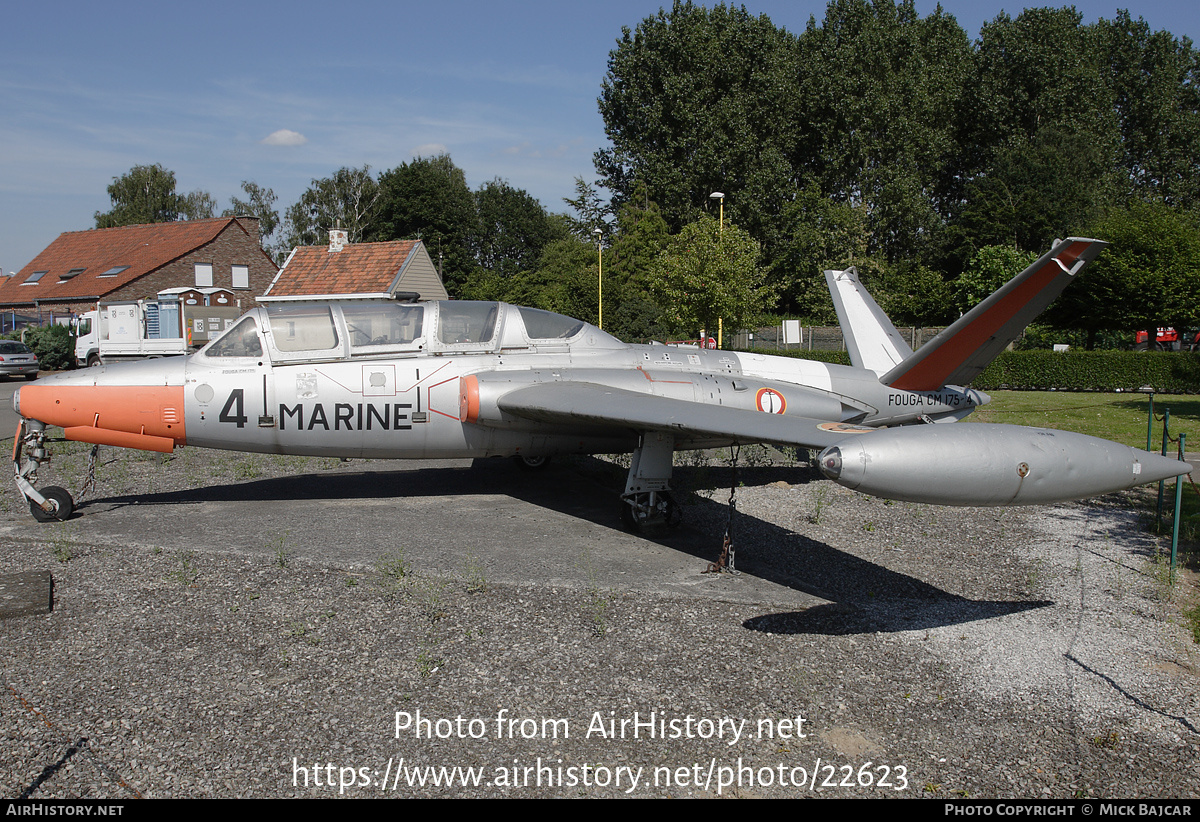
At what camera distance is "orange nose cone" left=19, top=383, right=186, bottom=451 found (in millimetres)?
8203

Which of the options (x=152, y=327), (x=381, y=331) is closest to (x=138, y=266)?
(x=152, y=327)

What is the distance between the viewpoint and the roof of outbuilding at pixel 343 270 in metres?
37.2

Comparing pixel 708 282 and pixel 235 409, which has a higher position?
pixel 708 282

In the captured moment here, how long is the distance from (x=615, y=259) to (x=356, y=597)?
47.3m

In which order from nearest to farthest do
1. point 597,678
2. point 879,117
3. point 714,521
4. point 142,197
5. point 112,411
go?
1. point 597,678
2. point 112,411
3. point 714,521
4. point 879,117
5. point 142,197

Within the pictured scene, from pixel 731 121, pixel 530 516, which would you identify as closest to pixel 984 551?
pixel 530 516

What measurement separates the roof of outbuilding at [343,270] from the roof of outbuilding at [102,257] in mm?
13708

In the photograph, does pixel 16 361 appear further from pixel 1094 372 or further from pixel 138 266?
pixel 1094 372

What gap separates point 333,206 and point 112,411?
239ft

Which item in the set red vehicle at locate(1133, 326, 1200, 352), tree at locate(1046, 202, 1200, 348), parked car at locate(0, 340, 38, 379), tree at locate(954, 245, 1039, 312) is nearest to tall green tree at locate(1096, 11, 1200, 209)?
red vehicle at locate(1133, 326, 1200, 352)

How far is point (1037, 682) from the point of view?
5094 millimetres

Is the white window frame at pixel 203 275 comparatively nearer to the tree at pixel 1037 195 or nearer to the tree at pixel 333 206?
the tree at pixel 333 206

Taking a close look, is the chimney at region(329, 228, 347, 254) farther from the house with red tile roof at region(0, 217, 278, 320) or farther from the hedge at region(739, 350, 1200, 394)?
the hedge at region(739, 350, 1200, 394)

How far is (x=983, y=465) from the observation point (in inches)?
175
